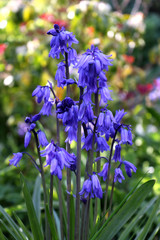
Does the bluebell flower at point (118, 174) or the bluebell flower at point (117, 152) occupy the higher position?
the bluebell flower at point (117, 152)

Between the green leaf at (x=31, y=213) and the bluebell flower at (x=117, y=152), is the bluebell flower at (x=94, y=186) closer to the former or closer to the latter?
the bluebell flower at (x=117, y=152)

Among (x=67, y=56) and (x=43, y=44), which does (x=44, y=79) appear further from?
(x=67, y=56)

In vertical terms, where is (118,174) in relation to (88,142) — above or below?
below

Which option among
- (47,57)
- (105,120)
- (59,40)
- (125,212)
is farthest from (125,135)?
(47,57)

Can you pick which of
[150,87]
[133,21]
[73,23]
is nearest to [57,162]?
[73,23]

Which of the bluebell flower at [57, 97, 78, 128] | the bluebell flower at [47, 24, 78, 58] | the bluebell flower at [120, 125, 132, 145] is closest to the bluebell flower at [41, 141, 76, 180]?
the bluebell flower at [57, 97, 78, 128]

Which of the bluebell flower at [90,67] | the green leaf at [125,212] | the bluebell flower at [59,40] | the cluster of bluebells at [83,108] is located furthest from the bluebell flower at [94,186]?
the bluebell flower at [59,40]

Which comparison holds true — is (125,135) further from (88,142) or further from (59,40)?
(59,40)

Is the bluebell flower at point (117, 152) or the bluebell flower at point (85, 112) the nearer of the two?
the bluebell flower at point (85, 112)

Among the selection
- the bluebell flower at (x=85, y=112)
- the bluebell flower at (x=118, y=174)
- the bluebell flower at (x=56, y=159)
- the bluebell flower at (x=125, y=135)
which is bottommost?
the bluebell flower at (x=118, y=174)
